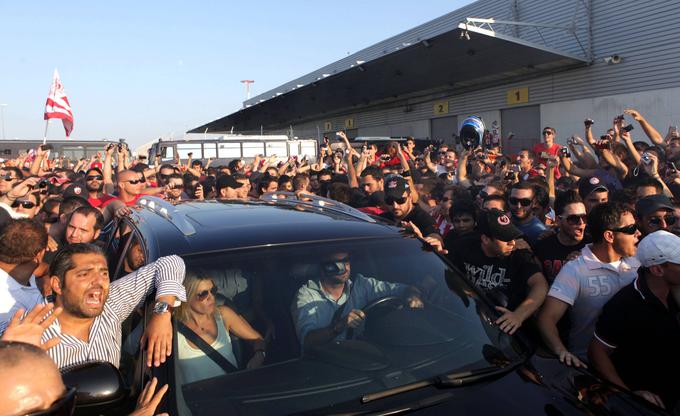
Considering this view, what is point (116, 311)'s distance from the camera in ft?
9.16

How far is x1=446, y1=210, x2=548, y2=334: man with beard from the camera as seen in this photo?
11.6ft

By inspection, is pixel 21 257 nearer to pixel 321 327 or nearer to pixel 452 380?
pixel 321 327

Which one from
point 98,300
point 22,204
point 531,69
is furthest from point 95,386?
point 531,69

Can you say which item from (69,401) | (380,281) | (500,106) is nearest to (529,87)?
(500,106)

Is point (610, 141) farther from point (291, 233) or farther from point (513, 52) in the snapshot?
point (513, 52)

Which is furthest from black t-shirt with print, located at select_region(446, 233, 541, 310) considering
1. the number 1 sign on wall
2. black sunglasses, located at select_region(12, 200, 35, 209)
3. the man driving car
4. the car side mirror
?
the number 1 sign on wall

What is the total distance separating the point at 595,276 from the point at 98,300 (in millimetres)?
2781

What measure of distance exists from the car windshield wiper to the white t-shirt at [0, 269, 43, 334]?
86.9 inches

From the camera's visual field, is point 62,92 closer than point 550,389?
No

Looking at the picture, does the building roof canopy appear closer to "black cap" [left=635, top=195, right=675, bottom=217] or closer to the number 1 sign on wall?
the number 1 sign on wall

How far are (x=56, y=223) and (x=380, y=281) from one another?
4.24m

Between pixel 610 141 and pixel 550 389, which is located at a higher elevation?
pixel 610 141

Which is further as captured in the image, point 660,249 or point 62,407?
point 660,249

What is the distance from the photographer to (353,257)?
2.76m
